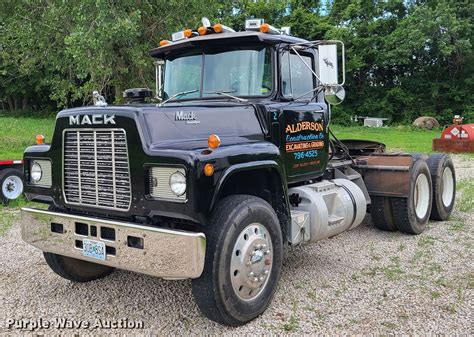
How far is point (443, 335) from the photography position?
3.89 m

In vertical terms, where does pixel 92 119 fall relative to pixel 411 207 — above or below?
above

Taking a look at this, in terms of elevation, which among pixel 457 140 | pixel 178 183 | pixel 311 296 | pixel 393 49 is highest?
pixel 393 49

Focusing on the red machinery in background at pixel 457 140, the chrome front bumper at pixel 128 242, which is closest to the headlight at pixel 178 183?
the chrome front bumper at pixel 128 242

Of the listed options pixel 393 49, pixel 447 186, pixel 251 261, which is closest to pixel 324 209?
pixel 251 261

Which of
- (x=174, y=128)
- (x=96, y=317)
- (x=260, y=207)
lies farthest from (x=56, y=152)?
(x=260, y=207)

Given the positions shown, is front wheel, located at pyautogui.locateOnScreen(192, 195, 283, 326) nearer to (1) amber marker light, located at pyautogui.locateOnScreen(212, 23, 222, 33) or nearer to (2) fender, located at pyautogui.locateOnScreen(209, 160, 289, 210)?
(2) fender, located at pyautogui.locateOnScreen(209, 160, 289, 210)

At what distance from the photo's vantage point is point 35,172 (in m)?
4.61

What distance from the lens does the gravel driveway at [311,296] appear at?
4.06 meters

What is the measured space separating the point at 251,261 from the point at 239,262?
0.13 m

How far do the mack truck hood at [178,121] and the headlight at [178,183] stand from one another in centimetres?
24

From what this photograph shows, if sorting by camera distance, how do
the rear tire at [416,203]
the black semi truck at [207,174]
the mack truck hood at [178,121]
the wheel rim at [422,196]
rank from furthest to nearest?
the wheel rim at [422,196] < the rear tire at [416,203] < the mack truck hood at [178,121] < the black semi truck at [207,174]

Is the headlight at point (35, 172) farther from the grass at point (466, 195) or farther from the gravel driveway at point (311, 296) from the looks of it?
the grass at point (466, 195)

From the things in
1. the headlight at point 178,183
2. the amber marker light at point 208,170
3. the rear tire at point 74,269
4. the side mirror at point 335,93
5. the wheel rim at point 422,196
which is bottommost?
the rear tire at point 74,269

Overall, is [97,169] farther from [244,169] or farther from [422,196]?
[422,196]
